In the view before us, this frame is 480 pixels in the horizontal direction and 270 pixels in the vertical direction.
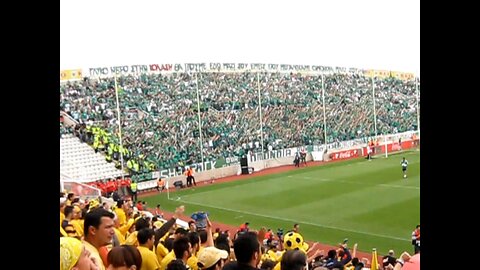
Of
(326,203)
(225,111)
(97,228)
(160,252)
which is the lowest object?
(326,203)

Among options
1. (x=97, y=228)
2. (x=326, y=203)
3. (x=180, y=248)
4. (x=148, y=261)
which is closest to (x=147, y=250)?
(x=148, y=261)

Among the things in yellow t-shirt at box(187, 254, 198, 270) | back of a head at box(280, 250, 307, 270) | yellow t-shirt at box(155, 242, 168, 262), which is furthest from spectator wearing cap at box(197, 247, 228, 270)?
yellow t-shirt at box(155, 242, 168, 262)

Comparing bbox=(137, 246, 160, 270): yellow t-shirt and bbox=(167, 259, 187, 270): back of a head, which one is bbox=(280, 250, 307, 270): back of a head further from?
bbox=(137, 246, 160, 270): yellow t-shirt

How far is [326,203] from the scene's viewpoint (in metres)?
9.82

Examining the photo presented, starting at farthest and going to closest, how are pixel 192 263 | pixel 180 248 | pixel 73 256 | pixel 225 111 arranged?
1. pixel 225 111
2. pixel 192 263
3. pixel 180 248
4. pixel 73 256

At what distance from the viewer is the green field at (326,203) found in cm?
768

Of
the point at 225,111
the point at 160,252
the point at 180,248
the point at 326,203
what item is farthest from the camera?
the point at 225,111

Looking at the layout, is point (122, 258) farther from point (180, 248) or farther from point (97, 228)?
point (180, 248)

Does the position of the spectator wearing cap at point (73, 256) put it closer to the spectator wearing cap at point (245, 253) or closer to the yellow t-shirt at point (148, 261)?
the spectator wearing cap at point (245, 253)

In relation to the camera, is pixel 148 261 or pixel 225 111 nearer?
pixel 148 261

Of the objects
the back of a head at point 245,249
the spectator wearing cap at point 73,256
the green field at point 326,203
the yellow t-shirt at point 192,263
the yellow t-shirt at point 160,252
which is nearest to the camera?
the spectator wearing cap at point 73,256

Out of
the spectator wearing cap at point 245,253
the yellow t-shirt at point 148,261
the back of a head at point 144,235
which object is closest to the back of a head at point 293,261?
the spectator wearing cap at point 245,253

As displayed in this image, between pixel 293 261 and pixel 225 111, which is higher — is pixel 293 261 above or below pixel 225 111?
below
